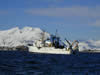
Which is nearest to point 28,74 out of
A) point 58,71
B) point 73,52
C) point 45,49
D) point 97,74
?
point 58,71

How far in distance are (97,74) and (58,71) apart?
4.10 m

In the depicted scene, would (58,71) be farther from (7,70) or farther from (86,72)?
(7,70)

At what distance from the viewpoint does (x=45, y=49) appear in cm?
13462

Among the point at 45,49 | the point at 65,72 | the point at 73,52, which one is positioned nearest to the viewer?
the point at 65,72

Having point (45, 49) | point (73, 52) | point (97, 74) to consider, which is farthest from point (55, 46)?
point (97, 74)

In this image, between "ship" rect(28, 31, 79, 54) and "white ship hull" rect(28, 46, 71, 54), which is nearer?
"white ship hull" rect(28, 46, 71, 54)

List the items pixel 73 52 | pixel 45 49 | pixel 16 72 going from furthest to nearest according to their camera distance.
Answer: pixel 45 49
pixel 73 52
pixel 16 72

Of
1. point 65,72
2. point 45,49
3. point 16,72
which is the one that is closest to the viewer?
point 16,72

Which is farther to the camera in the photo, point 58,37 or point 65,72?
point 58,37

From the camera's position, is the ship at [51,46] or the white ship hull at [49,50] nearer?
the white ship hull at [49,50]

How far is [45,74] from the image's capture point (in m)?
29.5

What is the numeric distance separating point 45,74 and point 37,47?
110461 mm

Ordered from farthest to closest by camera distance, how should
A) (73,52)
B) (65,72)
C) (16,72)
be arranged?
1. (73,52)
2. (65,72)
3. (16,72)

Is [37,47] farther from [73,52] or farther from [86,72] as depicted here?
[86,72]
